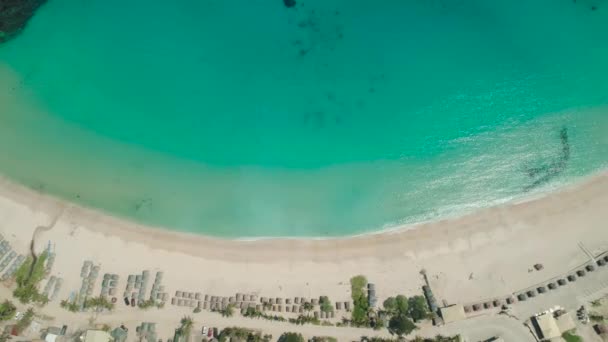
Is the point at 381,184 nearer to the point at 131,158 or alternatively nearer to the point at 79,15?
the point at 131,158

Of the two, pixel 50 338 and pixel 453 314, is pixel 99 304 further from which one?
pixel 453 314

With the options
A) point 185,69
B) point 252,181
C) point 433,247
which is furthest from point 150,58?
point 433,247

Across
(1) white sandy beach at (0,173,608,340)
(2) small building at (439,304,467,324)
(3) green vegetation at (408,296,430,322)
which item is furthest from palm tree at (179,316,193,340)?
(2) small building at (439,304,467,324)

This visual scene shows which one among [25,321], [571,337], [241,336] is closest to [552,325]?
[571,337]

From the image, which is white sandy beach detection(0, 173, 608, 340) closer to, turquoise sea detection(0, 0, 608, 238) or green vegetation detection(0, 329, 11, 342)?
turquoise sea detection(0, 0, 608, 238)

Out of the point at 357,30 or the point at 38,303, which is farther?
the point at 357,30

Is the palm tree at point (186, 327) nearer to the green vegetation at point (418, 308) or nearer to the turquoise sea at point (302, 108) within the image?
the turquoise sea at point (302, 108)
